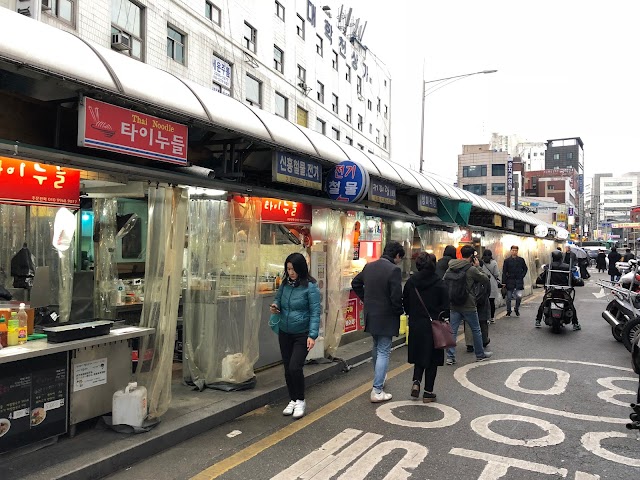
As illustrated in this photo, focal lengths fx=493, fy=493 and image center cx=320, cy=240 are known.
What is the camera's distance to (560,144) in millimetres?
123750

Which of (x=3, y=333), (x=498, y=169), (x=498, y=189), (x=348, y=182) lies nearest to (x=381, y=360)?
(x=348, y=182)

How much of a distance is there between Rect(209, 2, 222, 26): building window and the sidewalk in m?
20.4

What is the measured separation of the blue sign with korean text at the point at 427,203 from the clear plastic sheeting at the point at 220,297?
650 centimetres

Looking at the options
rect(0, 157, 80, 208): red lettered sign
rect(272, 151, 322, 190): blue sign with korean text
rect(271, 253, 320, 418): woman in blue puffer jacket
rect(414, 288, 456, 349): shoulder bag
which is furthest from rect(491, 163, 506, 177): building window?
rect(0, 157, 80, 208): red lettered sign

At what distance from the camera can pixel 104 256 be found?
7.60 metres

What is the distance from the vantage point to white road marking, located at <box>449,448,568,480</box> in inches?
157

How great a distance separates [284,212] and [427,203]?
546 cm

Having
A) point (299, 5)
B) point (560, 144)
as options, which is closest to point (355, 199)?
point (299, 5)

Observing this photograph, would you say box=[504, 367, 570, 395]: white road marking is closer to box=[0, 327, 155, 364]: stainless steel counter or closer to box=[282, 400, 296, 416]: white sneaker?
box=[282, 400, 296, 416]: white sneaker

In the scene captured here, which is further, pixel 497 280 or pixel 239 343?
pixel 497 280

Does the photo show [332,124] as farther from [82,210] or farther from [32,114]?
[32,114]

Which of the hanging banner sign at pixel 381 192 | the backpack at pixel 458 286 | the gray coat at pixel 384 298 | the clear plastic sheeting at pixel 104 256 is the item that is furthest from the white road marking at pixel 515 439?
the clear plastic sheeting at pixel 104 256

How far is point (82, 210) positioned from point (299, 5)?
1085 inches

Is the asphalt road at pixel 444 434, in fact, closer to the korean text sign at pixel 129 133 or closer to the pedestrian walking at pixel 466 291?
the pedestrian walking at pixel 466 291
